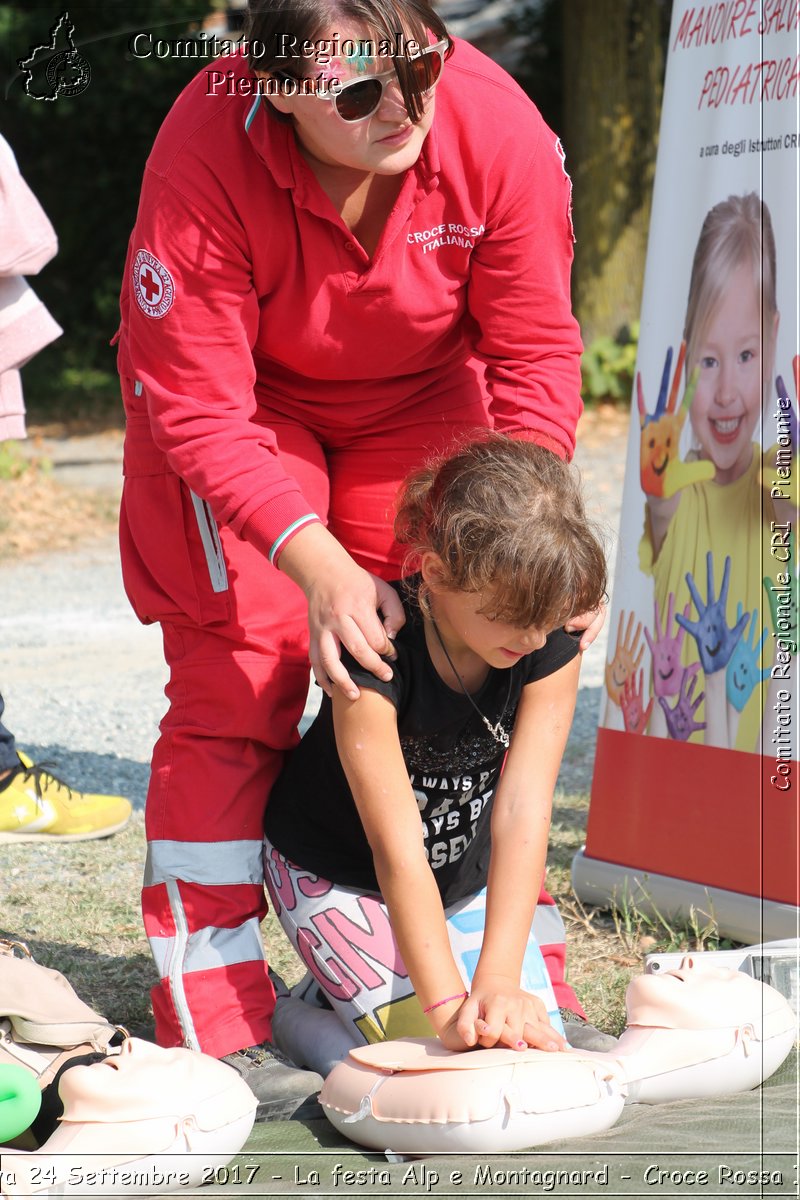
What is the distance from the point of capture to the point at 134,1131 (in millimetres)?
1789

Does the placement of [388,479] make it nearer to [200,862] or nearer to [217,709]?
[217,709]

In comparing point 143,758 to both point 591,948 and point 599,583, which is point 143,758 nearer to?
point 591,948

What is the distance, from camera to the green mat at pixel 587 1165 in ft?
5.63

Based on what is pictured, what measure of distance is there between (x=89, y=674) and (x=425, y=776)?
3300 mm

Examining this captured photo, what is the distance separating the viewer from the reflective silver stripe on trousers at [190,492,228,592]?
2250 mm

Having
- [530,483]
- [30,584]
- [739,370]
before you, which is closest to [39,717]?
[30,584]

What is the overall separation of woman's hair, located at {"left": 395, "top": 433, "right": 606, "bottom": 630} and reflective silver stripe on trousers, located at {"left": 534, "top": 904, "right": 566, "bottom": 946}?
651mm

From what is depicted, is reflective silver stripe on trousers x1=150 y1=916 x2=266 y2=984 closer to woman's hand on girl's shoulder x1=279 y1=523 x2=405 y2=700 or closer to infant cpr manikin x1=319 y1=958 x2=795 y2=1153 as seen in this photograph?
infant cpr manikin x1=319 y1=958 x2=795 y2=1153

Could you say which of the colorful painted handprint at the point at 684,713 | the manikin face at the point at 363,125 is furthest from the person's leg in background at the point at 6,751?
the manikin face at the point at 363,125

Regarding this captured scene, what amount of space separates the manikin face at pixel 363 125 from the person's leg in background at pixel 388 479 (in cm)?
50

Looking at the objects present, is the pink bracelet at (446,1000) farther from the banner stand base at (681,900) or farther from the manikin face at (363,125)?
the manikin face at (363,125)

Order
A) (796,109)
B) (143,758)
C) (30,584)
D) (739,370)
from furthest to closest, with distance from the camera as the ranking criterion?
(30,584) < (143,758) < (739,370) < (796,109)

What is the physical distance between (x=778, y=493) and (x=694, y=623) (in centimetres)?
33

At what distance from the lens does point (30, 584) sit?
6.90 meters
